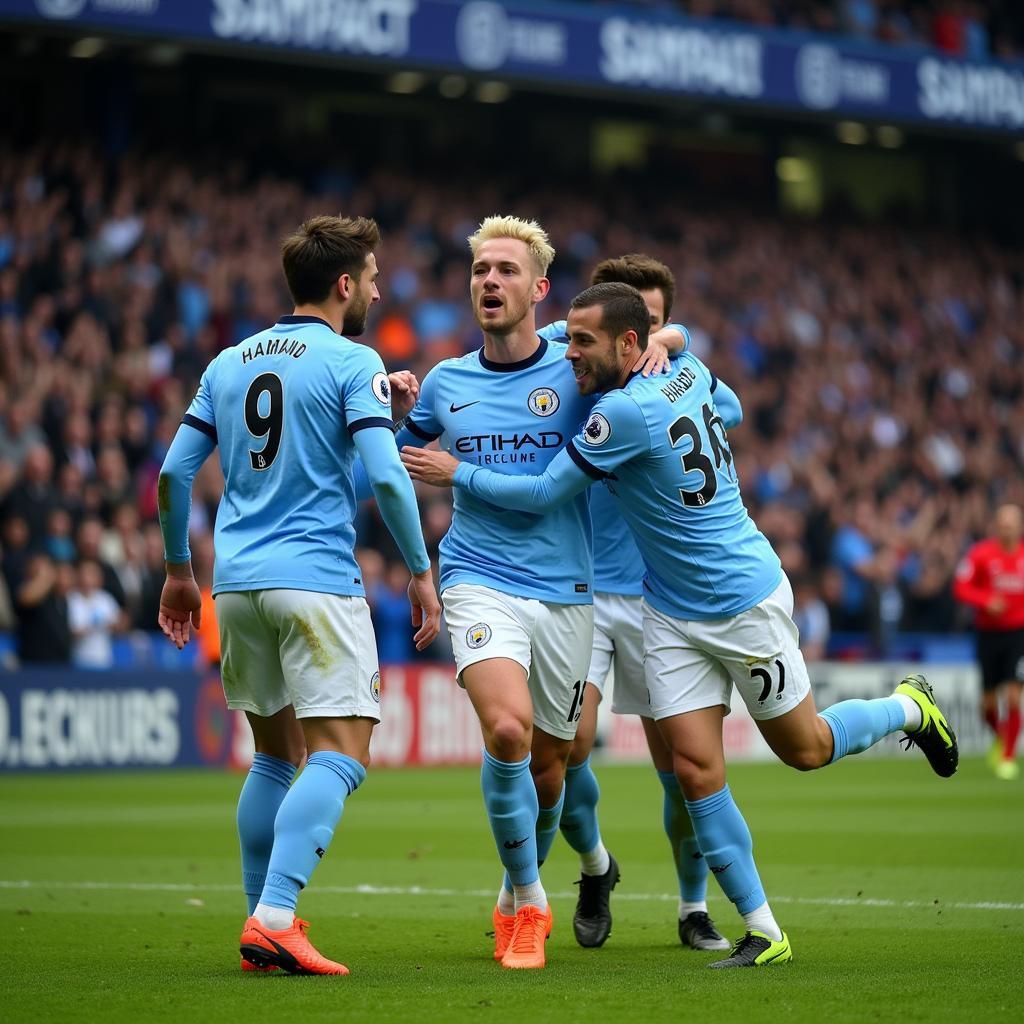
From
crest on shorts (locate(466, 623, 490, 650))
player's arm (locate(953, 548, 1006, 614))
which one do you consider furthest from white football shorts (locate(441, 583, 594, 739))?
player's arm (locate(953, 548, 1006, 614))

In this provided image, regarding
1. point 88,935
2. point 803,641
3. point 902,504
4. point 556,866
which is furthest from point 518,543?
point 902,504

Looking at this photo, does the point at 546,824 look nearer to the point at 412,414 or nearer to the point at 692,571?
the point at 692,571

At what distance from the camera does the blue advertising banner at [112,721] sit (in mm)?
17609

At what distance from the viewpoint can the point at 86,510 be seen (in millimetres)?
18578

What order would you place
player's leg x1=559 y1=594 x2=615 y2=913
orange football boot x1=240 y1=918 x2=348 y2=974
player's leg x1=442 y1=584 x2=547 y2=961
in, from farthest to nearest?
player's leg x1=559 y1=594 x2=615 y2=913 < player's leg x1=442 y1=584 x2=547 y2=961 < orange football boot x1=240 y1=918 x2=348 y2=974

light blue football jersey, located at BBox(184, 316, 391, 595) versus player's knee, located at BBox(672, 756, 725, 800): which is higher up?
light blue football jersey, located at BBox(184, 316, 391, 595)

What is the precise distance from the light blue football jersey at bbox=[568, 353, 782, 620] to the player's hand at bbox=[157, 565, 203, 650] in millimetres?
1473

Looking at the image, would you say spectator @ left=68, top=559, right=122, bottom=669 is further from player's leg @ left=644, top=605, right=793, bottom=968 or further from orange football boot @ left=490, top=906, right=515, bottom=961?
player's leg @ left=644, top=605, right=793, bottom=968

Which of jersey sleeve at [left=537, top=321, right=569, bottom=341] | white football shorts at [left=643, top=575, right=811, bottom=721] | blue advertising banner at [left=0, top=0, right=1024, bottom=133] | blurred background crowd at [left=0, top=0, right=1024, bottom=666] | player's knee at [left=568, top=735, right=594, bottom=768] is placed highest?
blue advertising banner at [left=0, top=0, right=1024, bottom=133]

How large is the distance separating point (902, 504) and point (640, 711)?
20.6 metres

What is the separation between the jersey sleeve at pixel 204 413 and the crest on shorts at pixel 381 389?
656 millimetres

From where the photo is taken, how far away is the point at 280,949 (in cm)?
631

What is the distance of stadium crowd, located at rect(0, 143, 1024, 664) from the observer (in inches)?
744

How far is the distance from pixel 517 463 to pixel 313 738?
142cm
